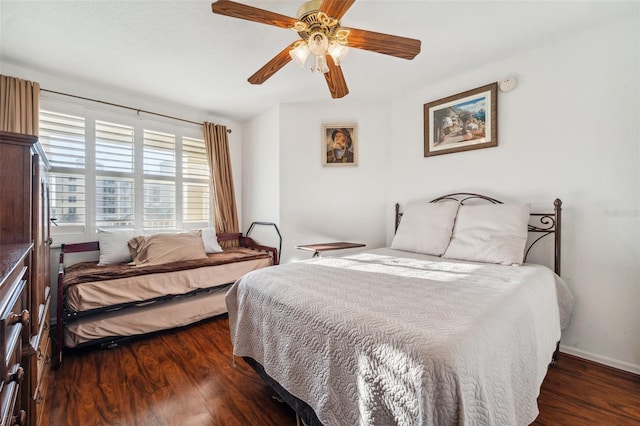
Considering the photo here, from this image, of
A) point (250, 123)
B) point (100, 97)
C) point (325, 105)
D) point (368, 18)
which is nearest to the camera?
point (368, 18)

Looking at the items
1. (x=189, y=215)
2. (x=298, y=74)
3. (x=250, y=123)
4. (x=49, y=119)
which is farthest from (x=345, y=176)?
(x=49, y=119)

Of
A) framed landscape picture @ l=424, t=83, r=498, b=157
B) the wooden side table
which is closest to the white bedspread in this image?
the wooden side table

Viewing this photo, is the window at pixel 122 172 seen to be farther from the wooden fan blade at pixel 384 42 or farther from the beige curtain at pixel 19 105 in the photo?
the wooden fan blade at pixel 384 42

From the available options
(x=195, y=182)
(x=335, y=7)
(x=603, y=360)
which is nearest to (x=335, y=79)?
(x=335, y=7)

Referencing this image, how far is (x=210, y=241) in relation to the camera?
327cm

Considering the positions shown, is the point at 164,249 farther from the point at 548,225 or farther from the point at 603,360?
the point at 603,360

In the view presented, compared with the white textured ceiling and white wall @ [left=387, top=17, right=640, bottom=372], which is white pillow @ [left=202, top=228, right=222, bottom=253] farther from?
white wall @ [left=387, top=17, right=640, bottom=372]

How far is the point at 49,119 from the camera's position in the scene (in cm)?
257

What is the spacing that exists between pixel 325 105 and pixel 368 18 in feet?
4.88

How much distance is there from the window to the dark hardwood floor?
1394mm

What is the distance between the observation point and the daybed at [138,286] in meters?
2.08

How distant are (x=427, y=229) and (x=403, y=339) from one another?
67.9 inches

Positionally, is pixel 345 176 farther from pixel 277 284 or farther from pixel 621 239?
pixel 621 239

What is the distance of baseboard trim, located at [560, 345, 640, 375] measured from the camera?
1809mm
